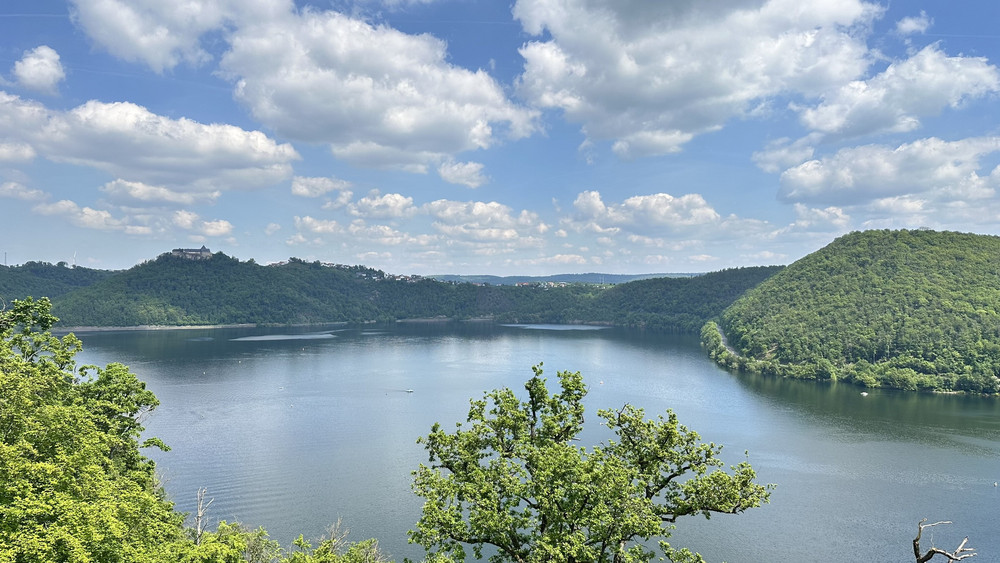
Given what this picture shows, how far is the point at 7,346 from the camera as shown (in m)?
24.7

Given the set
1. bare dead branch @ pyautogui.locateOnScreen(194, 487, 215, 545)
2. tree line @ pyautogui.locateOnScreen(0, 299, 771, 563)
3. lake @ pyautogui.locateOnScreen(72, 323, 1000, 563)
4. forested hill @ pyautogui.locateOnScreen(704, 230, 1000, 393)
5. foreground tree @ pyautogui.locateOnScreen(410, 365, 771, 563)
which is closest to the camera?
tree line @ pyautogui.locateOnScreen(0, 299, 771, 563)

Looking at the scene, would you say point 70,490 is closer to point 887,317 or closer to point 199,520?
point 199,520

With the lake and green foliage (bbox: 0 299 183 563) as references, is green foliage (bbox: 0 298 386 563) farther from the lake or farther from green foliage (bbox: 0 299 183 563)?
the lake

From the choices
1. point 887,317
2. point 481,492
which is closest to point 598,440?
point 481,492

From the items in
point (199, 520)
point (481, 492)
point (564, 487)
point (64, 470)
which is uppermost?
point (64, 470)

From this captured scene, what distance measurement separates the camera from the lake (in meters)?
38.0

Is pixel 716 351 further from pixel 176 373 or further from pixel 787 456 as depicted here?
pixel 176 373

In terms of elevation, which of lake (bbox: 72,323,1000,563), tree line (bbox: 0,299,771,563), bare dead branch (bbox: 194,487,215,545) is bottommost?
lake (bbox: 72,323,1000,563)

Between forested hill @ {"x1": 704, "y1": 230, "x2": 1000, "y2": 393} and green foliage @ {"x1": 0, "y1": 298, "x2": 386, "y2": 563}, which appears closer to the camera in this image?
green foliage @ {"x1": 0, "y1": 298, "x2": 386, "y2": 563}

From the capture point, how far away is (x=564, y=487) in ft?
53.0

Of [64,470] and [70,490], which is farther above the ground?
[64,470]

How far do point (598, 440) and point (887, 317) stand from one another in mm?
75559

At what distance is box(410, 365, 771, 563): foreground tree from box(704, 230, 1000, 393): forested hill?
289 ft

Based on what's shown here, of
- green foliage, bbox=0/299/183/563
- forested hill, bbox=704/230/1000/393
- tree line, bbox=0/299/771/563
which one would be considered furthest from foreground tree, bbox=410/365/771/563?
forested hill, bbox=704/230/1000/393
